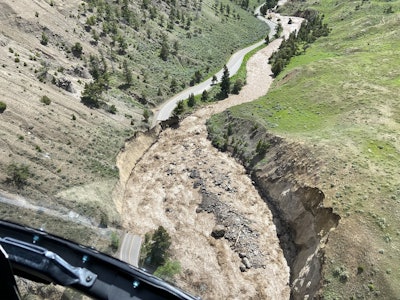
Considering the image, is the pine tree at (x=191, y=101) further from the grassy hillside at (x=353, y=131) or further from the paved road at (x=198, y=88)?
the grassy hillside at (x=353, y=131)

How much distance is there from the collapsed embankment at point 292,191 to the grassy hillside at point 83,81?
19.0 m

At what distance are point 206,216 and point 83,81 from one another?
35950mm

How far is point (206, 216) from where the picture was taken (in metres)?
47.6

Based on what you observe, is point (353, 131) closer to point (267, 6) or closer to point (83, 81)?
point (83, 81)

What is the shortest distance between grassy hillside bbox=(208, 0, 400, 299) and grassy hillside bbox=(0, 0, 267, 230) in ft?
68.4

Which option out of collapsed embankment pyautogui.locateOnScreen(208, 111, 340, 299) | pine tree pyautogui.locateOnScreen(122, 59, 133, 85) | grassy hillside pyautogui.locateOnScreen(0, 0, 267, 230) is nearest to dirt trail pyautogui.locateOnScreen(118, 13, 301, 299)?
collapsed embankment pyautogui.locateOnScreen(208, 111, 340, 299)

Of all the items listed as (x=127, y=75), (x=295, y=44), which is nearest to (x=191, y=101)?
(x=127, y=75)

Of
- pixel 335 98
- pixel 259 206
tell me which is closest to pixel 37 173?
pixel 259 206

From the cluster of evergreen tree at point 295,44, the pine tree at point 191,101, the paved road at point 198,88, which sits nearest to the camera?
the paved road at point 198,88

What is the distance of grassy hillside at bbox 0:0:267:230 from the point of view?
44406mm

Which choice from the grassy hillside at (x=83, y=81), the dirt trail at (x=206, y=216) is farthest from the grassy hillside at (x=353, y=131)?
the grassy hillside at (x=83, y=81)

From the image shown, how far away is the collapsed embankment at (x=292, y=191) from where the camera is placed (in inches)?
1481

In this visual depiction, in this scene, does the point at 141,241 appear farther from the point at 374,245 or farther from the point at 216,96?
the point at 216,96

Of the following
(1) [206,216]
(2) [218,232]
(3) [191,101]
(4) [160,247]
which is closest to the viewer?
(4) [160,247]
